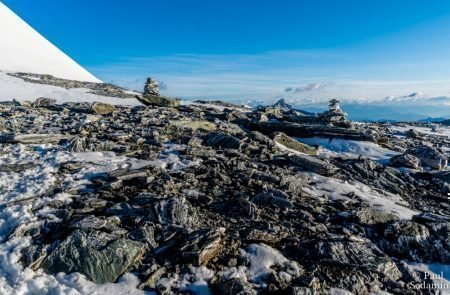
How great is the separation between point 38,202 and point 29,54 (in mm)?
88645

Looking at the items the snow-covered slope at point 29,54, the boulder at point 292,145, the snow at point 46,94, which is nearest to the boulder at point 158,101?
the snow at point 46,94

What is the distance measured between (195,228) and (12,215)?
522cm

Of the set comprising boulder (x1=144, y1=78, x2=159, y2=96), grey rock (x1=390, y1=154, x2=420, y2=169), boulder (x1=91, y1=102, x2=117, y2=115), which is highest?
boulder (x1=144, y1=78, x2=159, y2=96)

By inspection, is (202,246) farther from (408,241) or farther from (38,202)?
(408,241)

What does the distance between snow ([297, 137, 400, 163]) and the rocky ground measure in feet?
8.17

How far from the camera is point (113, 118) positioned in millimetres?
24000

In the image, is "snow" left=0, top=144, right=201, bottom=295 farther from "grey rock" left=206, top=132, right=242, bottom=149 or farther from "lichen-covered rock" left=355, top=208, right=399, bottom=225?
"lichen-covered rock" left=355, top=208, right=399, bottom=225

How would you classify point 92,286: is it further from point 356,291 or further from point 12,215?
point 356,291

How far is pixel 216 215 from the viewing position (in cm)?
1063

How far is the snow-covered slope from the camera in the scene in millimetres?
73000

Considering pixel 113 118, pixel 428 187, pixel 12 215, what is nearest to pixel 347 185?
pixel 428 187

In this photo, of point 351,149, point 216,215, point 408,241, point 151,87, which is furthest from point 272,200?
point 151,87

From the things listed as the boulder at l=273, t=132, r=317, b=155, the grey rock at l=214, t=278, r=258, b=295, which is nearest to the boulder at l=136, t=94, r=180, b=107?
the boulder at l=273, t=132, r=317, b=155

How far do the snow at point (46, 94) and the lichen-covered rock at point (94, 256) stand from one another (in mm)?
27785
